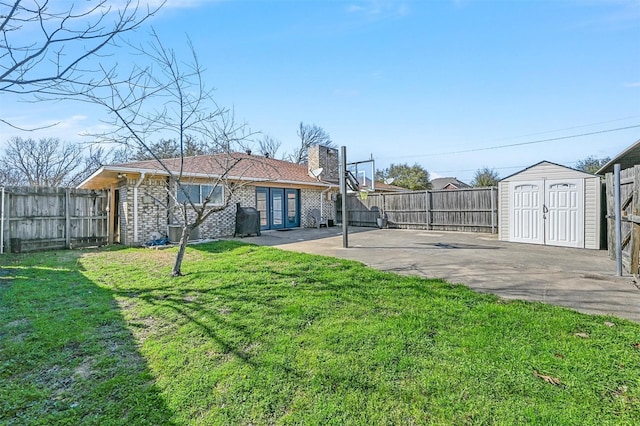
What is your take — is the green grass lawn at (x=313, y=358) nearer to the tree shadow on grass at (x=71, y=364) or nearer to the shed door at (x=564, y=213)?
the tree shadow on grass at (x=71, y=364)

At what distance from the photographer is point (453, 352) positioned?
2.53m

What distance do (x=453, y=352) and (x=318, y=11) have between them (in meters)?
7.63

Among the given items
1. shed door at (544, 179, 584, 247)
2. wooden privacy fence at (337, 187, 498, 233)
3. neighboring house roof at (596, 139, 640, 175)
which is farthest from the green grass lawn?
wooden privacy fence at (337, 187, 498, 233)

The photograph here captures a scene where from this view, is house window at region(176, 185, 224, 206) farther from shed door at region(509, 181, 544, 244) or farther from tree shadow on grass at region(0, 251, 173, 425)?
shed door at region(509, 181, 544, 244)

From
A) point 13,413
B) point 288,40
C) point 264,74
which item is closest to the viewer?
point 13,413

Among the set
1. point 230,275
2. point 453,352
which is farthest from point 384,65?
point 453,352

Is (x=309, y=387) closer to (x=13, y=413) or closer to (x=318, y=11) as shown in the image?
(x=13, y=413)

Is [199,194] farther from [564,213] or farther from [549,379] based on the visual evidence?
[564,213]

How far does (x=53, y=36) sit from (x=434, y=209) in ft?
43.4

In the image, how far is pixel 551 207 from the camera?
27.5 feet

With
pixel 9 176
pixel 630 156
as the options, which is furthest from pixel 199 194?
pixel 9 176

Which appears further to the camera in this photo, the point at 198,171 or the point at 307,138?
the point at 307,138

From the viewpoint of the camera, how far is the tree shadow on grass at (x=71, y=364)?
2076mm

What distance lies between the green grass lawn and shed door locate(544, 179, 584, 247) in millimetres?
6156
